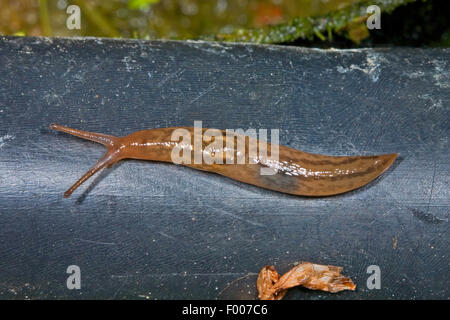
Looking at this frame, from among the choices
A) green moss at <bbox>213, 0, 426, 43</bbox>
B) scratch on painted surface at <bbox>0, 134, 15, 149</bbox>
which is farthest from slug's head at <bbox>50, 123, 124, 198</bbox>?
green moss at <bbox>213, 0, 426, 43</bbox>

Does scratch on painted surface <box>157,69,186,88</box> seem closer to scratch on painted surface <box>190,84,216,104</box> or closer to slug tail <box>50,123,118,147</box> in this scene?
scratch on painted surface <box>190,84,216,104</box>

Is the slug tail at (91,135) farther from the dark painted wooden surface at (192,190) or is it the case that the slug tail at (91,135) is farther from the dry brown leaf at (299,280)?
the dry brown leaf at (299,280)

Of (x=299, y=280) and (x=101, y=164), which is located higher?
(x=101, y=164)

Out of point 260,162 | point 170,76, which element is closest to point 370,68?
point 260,162

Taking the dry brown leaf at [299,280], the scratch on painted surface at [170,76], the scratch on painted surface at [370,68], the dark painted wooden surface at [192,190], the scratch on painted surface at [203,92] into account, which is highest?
the scratch on painted surface at [370,68]

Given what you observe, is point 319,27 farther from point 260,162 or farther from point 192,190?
point 192,190

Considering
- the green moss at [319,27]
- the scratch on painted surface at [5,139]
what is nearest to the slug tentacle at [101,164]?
the scratch on painted surface at [5,139]
